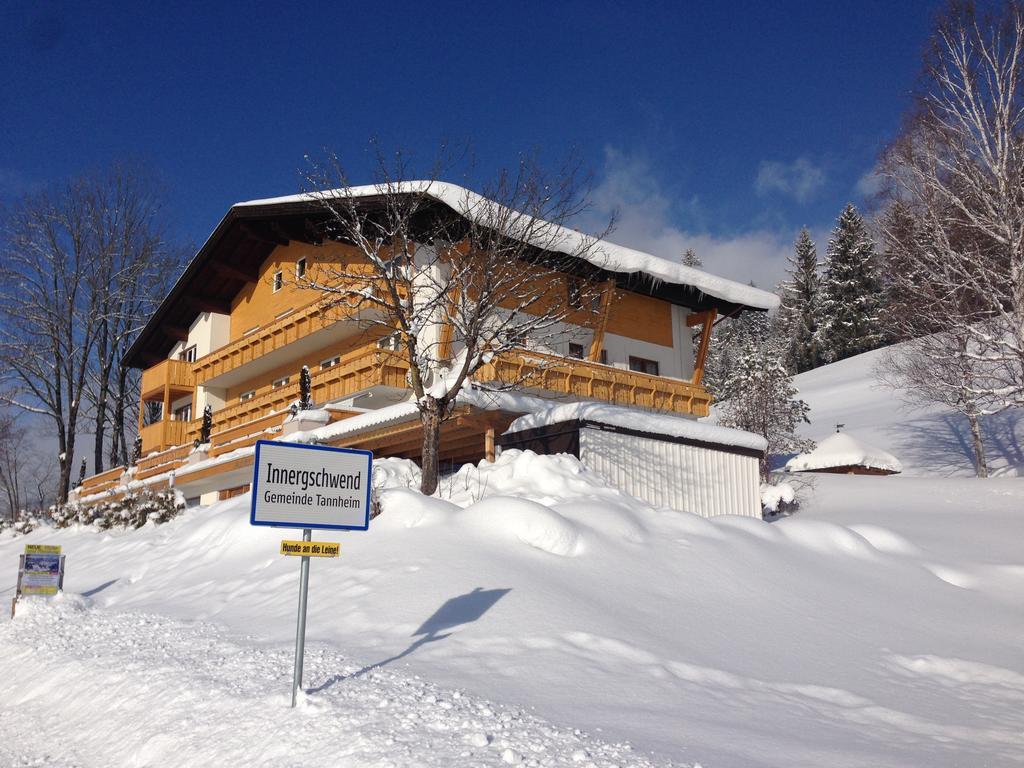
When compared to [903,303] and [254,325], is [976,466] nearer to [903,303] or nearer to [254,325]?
[903,303]

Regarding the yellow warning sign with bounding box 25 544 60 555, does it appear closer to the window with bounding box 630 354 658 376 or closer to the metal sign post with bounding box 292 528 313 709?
the metal sign post with bounding box 292 528 313 709

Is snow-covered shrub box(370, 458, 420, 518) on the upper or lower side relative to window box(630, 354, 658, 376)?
lower

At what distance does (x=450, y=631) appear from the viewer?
780 centimetres

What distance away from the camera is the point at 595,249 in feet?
71.6

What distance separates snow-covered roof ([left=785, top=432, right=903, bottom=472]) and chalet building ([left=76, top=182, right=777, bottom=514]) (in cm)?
788

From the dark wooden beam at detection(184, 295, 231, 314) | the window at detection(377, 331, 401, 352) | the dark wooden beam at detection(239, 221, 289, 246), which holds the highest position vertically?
the dark wooden beam at detection(239, 221, 289, 246)

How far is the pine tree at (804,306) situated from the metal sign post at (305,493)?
63.6m

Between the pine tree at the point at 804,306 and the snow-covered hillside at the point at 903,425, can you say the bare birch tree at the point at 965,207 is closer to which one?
the snow-covered hillside at the point at 903,425

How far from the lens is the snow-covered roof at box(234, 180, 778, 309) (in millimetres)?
18172

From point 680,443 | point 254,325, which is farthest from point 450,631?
point 254,325

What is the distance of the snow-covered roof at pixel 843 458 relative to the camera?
33594 millimetres

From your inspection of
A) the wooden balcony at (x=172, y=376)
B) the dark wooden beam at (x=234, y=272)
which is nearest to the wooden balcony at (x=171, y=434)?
the wooden balcony at (x=172, y=376)

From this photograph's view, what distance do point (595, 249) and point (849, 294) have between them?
46717 millimetres

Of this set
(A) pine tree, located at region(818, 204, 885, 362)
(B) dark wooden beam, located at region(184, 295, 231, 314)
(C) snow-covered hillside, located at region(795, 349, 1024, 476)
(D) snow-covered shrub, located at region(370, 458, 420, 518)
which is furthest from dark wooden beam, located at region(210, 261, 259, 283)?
(A) pine tree, located at region(818, 204, 885, 362)
